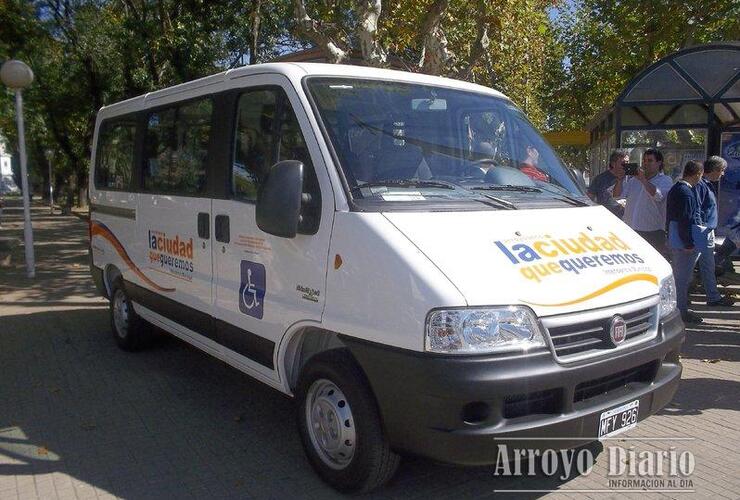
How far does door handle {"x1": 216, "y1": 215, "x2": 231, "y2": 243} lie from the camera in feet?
14.9

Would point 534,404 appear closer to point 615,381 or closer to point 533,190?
point 615,381

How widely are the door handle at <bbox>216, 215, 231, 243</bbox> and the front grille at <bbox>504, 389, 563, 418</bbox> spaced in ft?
7.52

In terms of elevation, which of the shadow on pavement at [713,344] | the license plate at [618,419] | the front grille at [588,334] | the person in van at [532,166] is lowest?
the shadow on pavement at [713,344]

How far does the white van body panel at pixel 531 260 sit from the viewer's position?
3148 mm

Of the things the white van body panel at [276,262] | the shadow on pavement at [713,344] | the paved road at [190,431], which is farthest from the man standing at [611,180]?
the white van body panel at [276,262]

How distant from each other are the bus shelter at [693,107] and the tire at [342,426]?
7.86 metres

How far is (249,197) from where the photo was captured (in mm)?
4332

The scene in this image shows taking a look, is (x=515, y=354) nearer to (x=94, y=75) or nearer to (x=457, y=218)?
(x=457, y=218)

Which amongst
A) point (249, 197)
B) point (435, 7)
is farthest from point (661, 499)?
point (435, 7)

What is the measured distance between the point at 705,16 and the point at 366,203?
1357 cm

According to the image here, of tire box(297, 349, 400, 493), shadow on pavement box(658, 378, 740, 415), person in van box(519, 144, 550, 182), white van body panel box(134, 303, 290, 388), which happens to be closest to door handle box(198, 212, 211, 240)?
white van body panel box(134, 303, 290, 388)

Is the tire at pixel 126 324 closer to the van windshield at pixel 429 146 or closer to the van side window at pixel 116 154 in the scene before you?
the van side window at pixel 116 154

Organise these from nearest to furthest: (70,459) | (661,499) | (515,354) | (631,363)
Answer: (515,354), (631,363), (661,499), (70,459)

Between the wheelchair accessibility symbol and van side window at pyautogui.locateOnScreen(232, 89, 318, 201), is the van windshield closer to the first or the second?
van side window at pyautogui.locateOnScreen(232, 89, 318, 201)
